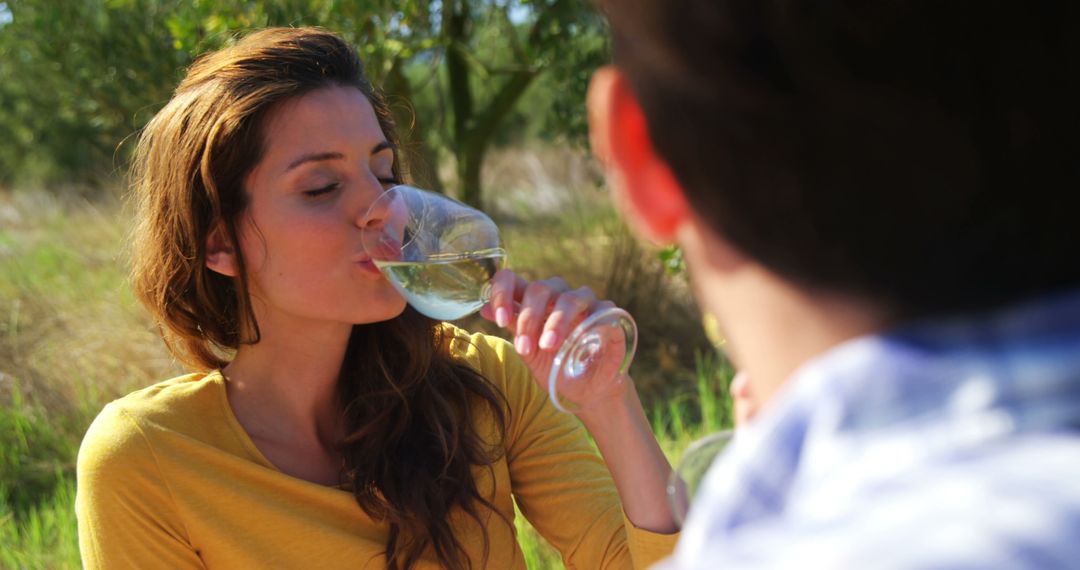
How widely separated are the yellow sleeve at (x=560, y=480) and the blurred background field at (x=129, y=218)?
0.94m

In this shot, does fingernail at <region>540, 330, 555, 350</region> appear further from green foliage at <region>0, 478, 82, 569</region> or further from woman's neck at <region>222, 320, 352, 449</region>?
green foliage at <region>0, 478, 82, 569</region>

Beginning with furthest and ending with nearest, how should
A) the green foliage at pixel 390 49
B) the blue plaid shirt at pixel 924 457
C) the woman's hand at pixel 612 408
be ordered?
the green foliage at pixel 390 49
the woman's hand at pixel 612 408
the blue plaid shirt at pixel 924 457

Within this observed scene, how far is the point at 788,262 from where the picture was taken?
32.4 inches

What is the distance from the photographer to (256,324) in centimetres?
254

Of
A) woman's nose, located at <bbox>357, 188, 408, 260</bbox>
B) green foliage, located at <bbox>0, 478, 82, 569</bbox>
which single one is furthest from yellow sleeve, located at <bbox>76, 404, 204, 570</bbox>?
green foliage, located at <bbox>0, 478, 82, 569</bbox>

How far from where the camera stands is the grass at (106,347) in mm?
4355

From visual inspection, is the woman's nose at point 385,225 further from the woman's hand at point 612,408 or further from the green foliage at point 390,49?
the green foliage at point 390,49

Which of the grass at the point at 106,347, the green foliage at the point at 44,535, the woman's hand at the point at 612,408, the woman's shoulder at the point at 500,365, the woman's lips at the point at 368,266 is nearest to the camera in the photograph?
the woman's hand at the point at 612,408

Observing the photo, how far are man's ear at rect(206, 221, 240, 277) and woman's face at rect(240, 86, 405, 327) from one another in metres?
0.04

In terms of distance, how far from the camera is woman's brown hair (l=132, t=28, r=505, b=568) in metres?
2.40

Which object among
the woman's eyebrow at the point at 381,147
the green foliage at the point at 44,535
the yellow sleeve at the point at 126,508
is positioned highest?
the woman's eyebrow at the point at 381,147

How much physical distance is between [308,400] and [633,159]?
1.79 meters

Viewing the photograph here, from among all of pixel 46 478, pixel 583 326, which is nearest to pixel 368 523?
pixel 583 326

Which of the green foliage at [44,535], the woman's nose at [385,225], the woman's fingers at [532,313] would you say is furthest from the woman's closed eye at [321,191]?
the green foliage at [44,535]
